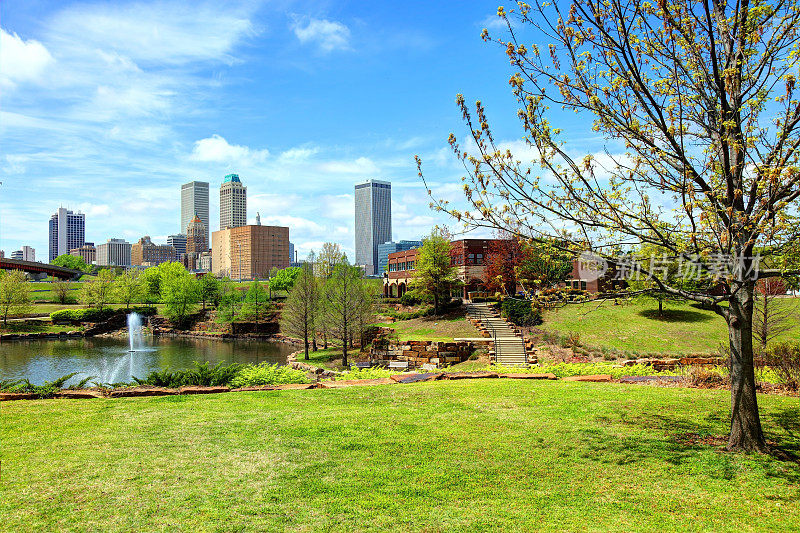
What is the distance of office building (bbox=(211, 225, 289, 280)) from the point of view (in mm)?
183375

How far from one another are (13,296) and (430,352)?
51.2 m

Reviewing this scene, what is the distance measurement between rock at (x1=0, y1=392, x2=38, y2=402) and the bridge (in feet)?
300

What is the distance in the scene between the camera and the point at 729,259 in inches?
223

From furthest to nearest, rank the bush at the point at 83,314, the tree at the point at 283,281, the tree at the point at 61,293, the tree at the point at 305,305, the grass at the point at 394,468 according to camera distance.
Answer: the tree at the point at 283,281
the tree at the point at 61,293
the bush at the point at 83,314
the tree at the point at 305,305
the grass at the point at 394,468

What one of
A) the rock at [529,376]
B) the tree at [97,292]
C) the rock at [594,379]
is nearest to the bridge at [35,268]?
the tree at [97,292]

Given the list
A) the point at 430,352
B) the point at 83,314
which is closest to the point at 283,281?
the point at 83,314

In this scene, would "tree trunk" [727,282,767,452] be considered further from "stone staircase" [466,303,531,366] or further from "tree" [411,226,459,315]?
"tree" [411,226,459,315]

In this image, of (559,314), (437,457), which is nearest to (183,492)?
(437,457)

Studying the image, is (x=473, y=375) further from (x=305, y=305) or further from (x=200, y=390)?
(x=305, y=305)

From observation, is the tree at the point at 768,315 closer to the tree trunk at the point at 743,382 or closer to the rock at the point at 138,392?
the tree trunk at the point at 743,382

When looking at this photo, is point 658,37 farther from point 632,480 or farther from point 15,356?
point 15,356

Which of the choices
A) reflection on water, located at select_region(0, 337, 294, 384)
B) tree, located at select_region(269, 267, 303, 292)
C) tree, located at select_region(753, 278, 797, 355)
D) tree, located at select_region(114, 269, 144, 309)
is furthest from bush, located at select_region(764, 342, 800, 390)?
tree, located at select_region(269, 267, 303, 292)

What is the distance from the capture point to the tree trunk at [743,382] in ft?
20.1

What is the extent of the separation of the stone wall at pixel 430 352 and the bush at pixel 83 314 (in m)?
46.6
